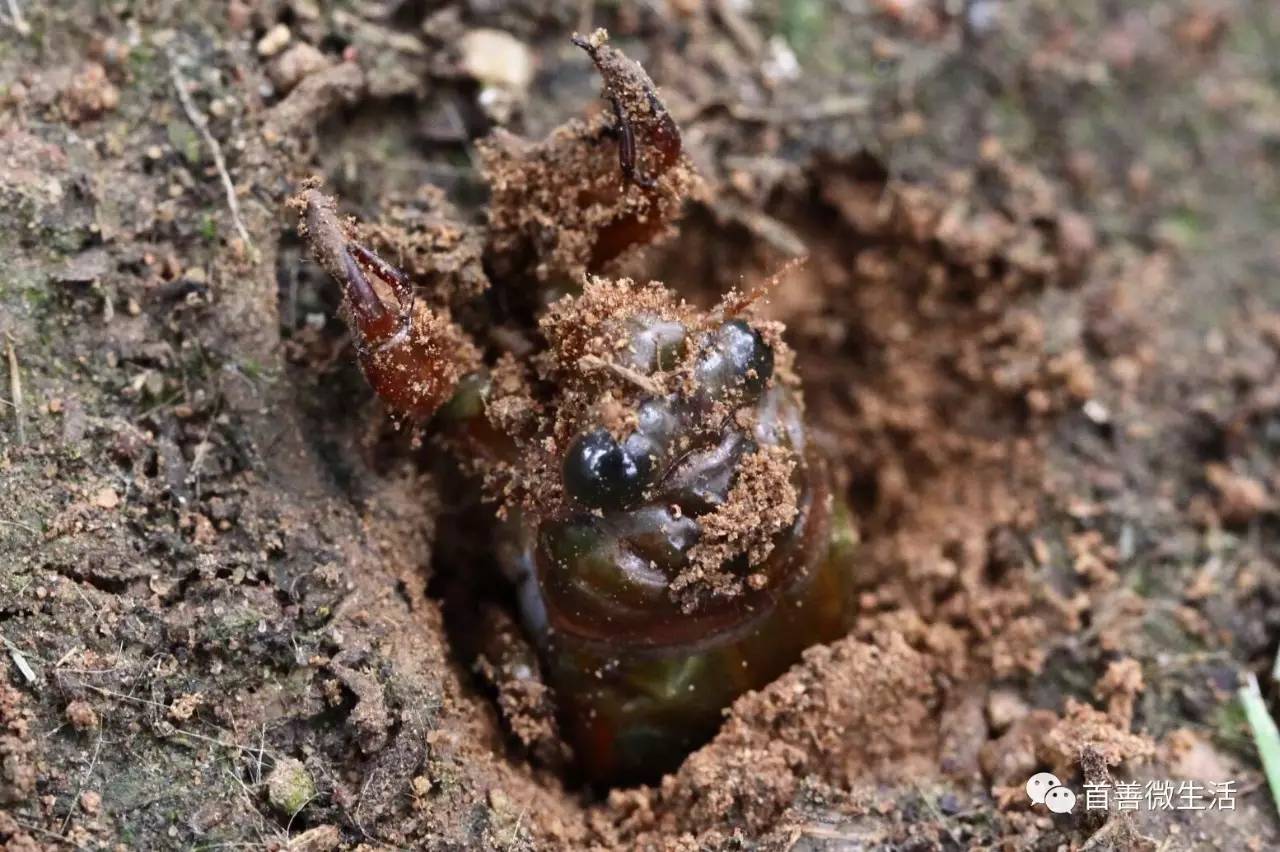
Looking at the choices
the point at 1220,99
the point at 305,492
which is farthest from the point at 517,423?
the point at 1220,99

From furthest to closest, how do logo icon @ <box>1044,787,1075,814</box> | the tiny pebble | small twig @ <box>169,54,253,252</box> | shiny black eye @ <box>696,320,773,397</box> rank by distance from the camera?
the tiny pebble → small twig @ <box>169,54,253,252</box> → logo icon @ <box>1044,787,1075,814</box> → shiny black eye @ <box>696,320,773,397</box>

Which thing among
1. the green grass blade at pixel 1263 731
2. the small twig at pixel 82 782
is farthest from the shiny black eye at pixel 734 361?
the green grass blade at pixel 1263 731

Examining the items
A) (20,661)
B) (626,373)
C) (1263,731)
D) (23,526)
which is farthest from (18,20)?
(1263,731)

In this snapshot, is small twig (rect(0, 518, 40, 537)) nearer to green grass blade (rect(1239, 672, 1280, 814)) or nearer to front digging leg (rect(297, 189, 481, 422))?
front digging leg (rect(297, 189, 481, 422))

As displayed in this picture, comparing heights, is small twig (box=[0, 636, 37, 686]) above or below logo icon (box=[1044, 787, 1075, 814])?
below

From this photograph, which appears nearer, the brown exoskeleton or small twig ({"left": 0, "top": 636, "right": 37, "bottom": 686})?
small twig ({"left": 0, "top": 636, "right": 37, "bottom": 686})

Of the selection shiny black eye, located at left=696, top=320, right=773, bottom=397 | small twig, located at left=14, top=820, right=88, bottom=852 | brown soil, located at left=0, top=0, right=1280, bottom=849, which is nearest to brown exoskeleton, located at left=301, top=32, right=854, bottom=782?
shiny black eye, located at left=696, top=320, right=773, bottom=397

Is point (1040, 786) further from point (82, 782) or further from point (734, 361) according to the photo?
point (82, 782)
